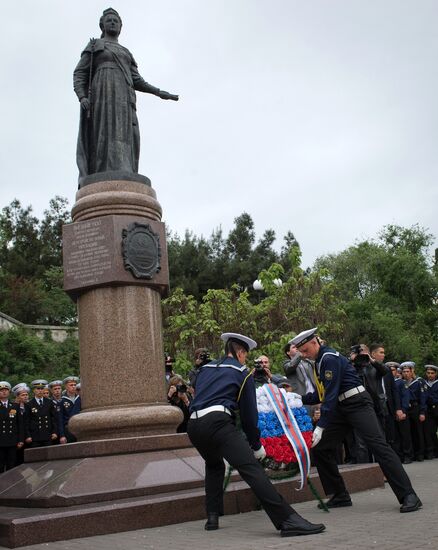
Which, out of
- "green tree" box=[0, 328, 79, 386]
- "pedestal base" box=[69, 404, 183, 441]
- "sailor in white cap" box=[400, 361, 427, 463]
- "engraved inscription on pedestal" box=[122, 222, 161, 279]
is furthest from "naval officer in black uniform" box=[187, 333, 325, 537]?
"green tree" box=[0, 328, 79, 386]

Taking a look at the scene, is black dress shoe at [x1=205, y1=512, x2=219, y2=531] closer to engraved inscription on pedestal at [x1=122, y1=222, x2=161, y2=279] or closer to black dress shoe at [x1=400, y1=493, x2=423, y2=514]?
black dress shoe at [x1=400, y1=493, x2=423, y2=514]

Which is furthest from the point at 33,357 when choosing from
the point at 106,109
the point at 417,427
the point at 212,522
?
the point at 212,522

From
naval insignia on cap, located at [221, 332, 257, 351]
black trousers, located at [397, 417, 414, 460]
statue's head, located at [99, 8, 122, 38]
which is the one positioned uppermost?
statue's head, located at [99, 8, 122, 38]

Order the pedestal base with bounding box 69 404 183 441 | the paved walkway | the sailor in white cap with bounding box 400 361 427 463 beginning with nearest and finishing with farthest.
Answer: the paved walkway
the pedestal base with bounding box 69 404 183 441
the sailor in white cap with bounding box 400 361 427 463

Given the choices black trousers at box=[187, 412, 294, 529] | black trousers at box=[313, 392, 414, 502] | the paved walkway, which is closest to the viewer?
the paved walkway

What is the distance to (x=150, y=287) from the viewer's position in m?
9.28

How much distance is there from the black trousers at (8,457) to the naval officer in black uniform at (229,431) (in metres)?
6.25

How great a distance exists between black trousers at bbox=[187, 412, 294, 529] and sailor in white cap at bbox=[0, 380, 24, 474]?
6.08m

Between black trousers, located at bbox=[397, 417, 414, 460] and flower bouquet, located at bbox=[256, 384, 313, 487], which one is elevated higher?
flower bouquet, located at bbox=[256, 384, 313, 487]

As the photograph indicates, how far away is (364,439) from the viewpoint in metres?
7.05

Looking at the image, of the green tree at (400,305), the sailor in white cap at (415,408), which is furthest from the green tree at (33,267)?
the sailor in white cap at (415,408)

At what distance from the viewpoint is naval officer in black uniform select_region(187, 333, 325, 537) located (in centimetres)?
584

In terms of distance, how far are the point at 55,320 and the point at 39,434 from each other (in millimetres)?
31286

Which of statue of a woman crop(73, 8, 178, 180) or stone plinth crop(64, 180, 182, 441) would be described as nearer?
stone plinth crop(64, 180, 182, 441)
